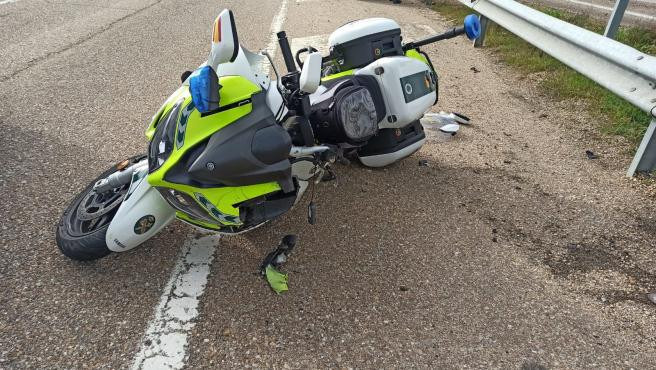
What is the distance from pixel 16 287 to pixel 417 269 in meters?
2.31

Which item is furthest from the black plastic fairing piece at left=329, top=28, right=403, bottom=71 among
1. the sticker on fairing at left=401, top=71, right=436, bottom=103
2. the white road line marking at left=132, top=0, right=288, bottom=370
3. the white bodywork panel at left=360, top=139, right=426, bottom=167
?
the white road line marking at left=132, top=0, right=288, bottom=370

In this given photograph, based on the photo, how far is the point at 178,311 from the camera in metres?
2.52

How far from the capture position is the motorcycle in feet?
7.61

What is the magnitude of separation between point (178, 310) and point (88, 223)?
909mm

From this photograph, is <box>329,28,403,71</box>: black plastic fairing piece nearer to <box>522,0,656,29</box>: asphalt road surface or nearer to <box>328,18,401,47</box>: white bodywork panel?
<box>328,18,401,47</box>: white bodywork panel

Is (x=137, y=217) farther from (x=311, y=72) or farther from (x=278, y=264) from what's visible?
(x=311, y=72)

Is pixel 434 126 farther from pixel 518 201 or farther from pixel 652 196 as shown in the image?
pixel 652 196

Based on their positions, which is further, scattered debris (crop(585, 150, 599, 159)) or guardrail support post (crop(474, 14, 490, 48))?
guardrail support post (crop(474, 14, 490, 48))

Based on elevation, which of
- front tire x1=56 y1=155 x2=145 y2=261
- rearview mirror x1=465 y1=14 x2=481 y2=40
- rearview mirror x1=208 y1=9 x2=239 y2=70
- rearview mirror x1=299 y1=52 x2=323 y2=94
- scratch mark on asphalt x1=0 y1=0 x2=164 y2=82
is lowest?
scratch mark on asphalt x1=0 y1=0 x2=164 y2=82

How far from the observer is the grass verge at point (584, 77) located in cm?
468

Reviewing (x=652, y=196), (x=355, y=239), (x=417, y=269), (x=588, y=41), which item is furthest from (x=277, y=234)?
(x=588, y=41)

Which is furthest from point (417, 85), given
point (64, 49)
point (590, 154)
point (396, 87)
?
point (64, 49)

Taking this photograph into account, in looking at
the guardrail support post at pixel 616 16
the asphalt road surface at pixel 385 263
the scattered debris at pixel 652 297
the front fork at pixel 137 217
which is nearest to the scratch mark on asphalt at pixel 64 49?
the asphalt road surface at pixel 385 263

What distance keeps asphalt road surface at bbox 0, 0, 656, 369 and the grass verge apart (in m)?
0.23
